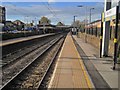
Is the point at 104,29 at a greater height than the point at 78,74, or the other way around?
the point at 104,29

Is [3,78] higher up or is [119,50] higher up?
[119,50]

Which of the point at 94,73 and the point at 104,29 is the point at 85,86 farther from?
the point at 104,29

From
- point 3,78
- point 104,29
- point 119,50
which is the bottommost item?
point 3,78

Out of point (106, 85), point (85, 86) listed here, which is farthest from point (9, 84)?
point (106, 85)

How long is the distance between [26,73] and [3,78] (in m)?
1.72

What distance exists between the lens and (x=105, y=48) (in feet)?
70.5

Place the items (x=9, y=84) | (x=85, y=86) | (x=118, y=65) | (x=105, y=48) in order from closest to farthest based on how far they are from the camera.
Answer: (x=85, y=86) → (x=9, y=84) → (x=118, y=65) → (x=105, y=48)

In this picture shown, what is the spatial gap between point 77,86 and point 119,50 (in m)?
7.93

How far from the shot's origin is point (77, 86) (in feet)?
32.7

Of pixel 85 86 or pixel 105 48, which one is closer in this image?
pixel 85 86

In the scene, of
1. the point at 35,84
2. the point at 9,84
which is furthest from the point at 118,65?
the point at 9,84

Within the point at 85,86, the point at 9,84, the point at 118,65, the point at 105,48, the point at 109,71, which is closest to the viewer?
the point at 85,86

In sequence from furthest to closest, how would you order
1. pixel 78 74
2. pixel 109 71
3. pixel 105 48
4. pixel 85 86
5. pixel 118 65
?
pixel 105 48 < pixel 118 65 < pixel 109 71 < pixel 78 74 < pixel 85 86

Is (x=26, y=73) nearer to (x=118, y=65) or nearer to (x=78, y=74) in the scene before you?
(x=78, y=74)
